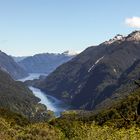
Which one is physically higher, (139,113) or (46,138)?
(139,113)

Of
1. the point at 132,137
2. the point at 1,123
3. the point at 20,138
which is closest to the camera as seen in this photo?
the point at 132,137

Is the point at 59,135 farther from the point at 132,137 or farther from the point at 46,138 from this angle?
the point at 132,137

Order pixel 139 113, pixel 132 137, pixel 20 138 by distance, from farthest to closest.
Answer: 1. pixel 20 138
2. pixel 132 137
3. pixel 139 113

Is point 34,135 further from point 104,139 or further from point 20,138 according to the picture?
point 104,139

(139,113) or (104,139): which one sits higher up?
(139,113)

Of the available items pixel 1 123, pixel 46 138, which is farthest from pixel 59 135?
pixel 1 123

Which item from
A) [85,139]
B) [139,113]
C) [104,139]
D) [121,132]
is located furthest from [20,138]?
[139,113]

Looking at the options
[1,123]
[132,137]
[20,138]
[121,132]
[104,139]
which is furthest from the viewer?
[1,123]

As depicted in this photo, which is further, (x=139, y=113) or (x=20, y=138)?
(x=20, y=138)

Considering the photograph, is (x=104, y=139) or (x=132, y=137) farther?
(x=104, y=139)
